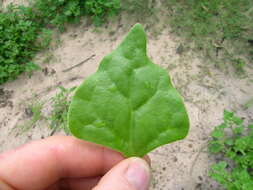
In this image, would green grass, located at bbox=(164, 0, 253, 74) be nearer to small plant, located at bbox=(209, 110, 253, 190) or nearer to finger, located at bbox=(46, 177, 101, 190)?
small plant, located at bbox=(209, 110, 253, 190)

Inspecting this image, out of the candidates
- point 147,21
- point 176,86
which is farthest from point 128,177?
point 147,21

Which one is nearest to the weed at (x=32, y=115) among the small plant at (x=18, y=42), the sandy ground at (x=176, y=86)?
the sandy ground at (x=176, y=86)

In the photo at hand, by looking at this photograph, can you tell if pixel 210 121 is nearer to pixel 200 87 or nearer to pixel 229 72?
pixel 200 87

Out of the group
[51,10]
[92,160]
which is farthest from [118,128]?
[51,10]

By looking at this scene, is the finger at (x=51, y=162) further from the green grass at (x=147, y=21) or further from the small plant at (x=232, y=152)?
the green grass at (x=147, y=21)

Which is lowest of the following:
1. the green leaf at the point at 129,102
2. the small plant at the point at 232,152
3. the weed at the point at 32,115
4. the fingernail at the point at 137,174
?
the small plant at the point at 232,152
